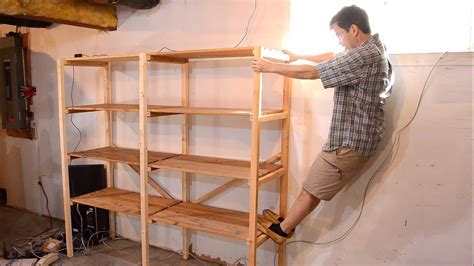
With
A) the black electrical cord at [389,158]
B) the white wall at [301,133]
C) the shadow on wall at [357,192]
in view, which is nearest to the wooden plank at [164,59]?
the white wall at [301,133]

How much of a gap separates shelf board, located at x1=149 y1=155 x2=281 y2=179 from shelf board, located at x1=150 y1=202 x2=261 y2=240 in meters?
0.36

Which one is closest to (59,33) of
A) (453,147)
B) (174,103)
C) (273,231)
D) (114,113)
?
(114,113)

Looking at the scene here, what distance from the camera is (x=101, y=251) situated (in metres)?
2.90

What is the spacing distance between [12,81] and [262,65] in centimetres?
298

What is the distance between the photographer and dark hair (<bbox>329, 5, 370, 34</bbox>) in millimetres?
1820

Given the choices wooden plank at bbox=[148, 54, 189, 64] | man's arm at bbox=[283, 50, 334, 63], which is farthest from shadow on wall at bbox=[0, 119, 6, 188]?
man's arm at bbox=[283, 50, 334, 63]

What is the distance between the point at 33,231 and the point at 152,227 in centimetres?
130

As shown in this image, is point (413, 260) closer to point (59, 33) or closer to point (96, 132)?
point (96, 132)

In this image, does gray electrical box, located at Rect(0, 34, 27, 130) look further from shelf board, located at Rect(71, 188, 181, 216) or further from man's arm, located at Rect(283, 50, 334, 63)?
man's arm, located at Rect(283, 50, 334, 63)

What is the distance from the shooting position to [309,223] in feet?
7.70

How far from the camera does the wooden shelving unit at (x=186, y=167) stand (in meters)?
1.97

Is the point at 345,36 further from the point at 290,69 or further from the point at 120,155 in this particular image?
the point at 120,155

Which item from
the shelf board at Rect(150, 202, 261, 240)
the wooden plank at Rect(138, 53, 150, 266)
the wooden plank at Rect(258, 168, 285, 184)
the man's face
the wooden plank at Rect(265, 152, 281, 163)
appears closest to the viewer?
the man's face

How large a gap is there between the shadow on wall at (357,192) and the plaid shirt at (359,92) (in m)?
0.16
